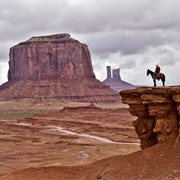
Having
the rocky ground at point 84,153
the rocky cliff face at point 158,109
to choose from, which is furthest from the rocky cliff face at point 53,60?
the rocky cliff face at point 158,109

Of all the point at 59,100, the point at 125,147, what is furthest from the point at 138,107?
the point at 59,100

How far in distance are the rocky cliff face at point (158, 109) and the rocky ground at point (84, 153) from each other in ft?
2.83

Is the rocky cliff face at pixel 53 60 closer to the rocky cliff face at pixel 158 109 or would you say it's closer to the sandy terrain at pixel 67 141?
the sandy terrain at pixel 67 141

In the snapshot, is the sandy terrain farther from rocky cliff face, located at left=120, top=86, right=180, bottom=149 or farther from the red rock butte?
the red rock butte

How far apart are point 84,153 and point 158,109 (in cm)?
2496

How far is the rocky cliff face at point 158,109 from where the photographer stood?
20.8 metres

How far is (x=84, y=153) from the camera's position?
4534 cm

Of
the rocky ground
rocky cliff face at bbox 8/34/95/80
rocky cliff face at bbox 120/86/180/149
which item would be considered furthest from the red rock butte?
rocky cliff face at bbox 120/86/180/149

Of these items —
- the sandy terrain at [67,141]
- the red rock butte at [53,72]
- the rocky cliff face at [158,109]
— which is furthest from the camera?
the red rock butte at [53,72]

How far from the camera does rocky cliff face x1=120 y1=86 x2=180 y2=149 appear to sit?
68.3 ft

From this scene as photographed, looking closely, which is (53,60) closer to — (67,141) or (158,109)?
(67,141)

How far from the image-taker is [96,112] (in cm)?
10350

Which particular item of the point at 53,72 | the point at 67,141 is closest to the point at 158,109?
the point at 67,141

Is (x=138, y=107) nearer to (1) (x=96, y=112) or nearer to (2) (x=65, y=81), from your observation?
(1) (x=96, y=112)
